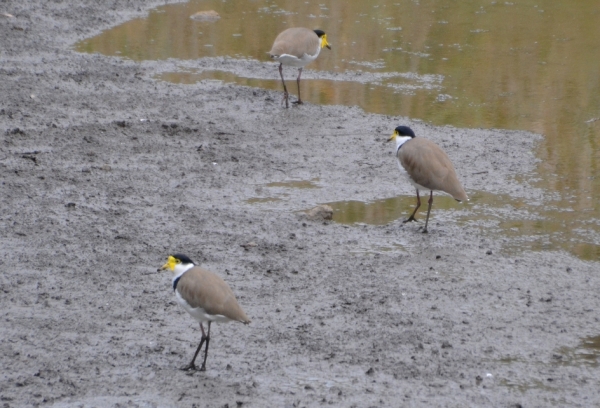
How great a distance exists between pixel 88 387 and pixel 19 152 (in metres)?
4.32

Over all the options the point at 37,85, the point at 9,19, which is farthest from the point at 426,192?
the point at 9,19

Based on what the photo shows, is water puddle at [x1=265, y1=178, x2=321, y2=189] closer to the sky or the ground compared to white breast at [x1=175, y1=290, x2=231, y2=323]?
closer to the ground

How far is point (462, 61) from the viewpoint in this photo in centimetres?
1245

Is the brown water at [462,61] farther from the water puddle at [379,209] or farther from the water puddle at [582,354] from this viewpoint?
the water puddle at [582,354]

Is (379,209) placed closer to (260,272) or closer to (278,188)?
(278,188)

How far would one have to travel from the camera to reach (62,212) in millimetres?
7191

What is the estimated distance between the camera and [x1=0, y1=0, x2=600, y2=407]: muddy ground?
492cm

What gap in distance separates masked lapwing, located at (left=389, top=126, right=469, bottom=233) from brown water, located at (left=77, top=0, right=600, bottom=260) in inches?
22.9

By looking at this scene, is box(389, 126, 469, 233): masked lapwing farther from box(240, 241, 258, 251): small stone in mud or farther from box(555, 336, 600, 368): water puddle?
box(555, 336, 600, 368): water puddle

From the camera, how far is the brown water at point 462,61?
8164mm

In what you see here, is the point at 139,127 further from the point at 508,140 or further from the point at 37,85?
the point at 508,140

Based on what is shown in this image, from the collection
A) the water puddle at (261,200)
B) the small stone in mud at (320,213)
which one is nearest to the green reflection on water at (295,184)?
the water puddle at (261,200)

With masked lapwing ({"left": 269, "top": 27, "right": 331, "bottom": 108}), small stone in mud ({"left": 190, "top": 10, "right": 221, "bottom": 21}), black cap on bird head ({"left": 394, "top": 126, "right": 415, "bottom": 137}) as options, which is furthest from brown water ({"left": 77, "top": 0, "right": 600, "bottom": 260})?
black cap on bird head ({"left": 394, "top": 126, "right": 415, "bottom": 137})

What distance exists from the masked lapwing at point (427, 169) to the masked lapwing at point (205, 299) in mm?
2694
